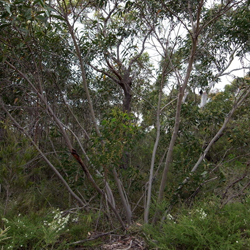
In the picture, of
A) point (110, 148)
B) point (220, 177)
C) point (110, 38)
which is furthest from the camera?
point (110, 38)

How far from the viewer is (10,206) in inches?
156

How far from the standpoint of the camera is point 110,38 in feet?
17.1

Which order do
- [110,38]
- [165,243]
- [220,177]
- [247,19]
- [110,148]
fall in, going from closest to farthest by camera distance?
[165,243] < [110,148] < [220,177] < [247,19] < [110,38]

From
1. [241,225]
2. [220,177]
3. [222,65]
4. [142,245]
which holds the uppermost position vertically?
[222,65]

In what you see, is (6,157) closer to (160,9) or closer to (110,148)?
(110,148)

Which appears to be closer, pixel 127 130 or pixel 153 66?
pixel 127 130

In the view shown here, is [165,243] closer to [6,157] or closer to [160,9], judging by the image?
[6,157]

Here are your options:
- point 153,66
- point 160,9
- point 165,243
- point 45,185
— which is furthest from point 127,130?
point 153,66

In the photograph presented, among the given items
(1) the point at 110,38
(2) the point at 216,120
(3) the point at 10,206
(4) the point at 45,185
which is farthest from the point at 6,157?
(2) the point at 216,120

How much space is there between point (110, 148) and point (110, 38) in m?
2.69

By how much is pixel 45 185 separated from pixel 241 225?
3.83 metres

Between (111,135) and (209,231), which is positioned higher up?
(111,135)

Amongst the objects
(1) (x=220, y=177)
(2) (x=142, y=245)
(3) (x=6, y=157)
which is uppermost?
(3) (x=6, y=157)

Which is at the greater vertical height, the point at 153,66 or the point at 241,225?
the point at 153,66
